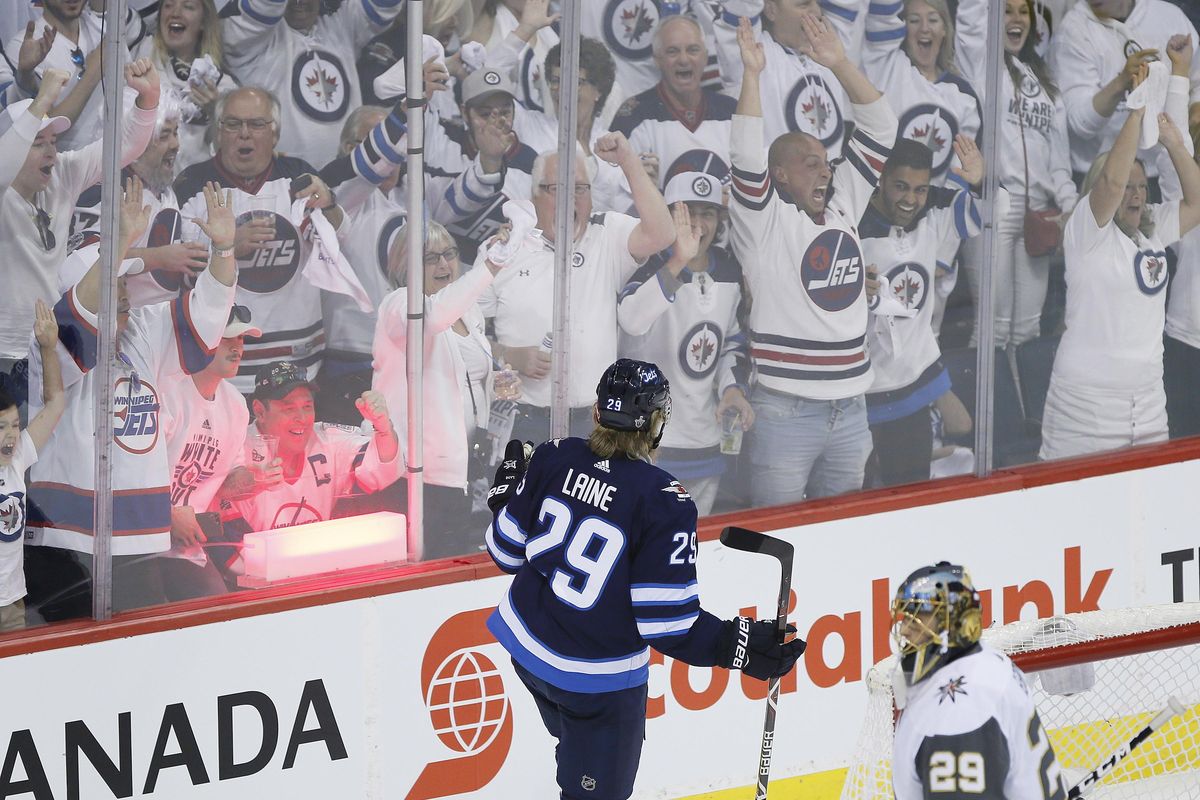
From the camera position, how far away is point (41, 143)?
356 centimetres

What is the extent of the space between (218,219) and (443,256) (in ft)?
1.93

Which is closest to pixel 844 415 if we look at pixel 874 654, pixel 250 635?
pixel 874 654

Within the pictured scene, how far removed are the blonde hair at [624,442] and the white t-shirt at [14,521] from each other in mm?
1303

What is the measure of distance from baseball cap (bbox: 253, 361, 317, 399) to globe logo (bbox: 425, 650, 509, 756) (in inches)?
30.3

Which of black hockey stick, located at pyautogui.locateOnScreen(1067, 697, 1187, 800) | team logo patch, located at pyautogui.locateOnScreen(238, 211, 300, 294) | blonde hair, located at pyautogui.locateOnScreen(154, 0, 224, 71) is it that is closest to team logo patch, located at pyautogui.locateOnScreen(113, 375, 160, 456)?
team logo patch, located at pyautogui.locateOnScreen(238, 211, 300, 294)

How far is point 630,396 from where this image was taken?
3.19 metres

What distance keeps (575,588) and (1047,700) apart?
1354 mm

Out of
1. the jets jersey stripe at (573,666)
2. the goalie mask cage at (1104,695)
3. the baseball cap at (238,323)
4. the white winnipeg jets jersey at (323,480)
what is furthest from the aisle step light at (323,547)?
the goalie mask cage at (1104,695)

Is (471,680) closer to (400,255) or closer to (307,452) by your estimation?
(307,452)

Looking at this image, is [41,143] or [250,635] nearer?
[41,143]

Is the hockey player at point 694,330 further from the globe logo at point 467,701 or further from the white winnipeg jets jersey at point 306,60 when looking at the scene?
the white winnipeg jets jersey at point 306,60

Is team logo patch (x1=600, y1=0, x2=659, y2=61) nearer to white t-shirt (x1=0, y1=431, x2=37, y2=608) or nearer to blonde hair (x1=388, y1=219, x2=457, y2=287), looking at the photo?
blonde hair (x1=388, y1=219, x2=457, y2=287)

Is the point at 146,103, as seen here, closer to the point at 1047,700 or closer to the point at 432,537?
the point at 432,537

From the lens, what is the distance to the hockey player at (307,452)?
396 centimetres
